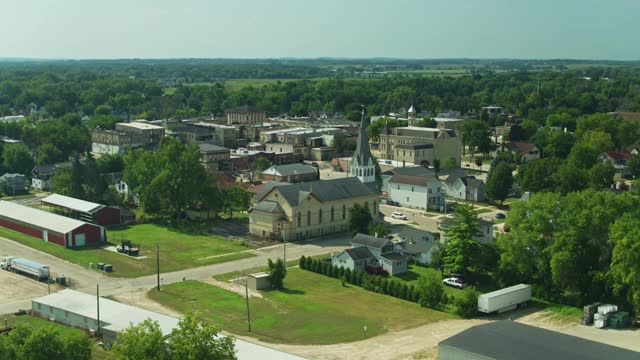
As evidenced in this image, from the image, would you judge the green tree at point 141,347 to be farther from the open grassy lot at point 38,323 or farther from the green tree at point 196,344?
the open grassy lot at point 38,323

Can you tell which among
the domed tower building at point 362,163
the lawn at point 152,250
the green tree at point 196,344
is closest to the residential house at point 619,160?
the domed tower building at point 362,163

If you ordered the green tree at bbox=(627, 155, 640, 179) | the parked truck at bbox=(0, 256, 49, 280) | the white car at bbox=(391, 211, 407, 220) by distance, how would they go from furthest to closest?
the green tree at bbox=(627, 155, 640, 179)
the white car at bbox=(391, 211, 407, 220)
the parked truck at bbox=(0, 256, 49, 280)

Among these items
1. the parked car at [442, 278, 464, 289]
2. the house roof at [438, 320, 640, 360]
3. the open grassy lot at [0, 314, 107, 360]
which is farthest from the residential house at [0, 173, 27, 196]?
the house roof at [438, 320, 640, 360]

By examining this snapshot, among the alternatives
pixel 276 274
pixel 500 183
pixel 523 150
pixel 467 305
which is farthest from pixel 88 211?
pixel 523 150

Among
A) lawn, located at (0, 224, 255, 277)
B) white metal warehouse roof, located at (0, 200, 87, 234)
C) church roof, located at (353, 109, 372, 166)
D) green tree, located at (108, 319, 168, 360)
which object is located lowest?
lawn, located at (0, 224, 255, 277)

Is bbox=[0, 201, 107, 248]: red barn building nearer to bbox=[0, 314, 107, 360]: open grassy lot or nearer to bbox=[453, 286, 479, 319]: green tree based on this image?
bbox=[0, 314, 107, 360]: open grassy lot

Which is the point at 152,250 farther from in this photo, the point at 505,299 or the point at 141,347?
the point at 141,347

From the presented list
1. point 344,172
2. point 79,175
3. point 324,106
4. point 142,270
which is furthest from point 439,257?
point 324,106
